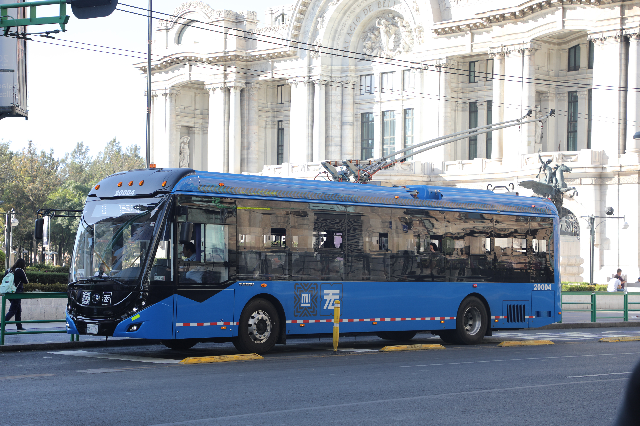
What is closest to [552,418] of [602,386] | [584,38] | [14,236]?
[602,386]

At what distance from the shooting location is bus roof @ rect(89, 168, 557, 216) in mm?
14992

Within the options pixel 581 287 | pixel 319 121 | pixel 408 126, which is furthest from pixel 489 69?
pixel 581 287

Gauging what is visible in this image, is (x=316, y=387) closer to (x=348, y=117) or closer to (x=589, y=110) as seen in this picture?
(x=589, y=110)

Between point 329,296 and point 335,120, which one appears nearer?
point 329,296

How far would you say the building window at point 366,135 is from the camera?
59.5 meters

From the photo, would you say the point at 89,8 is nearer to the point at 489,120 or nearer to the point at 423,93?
the point at 489,120

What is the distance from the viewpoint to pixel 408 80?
57.0m

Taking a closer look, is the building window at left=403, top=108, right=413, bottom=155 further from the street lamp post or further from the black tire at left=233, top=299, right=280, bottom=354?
the black tire at left=233, top=299, right=280, bottom=354

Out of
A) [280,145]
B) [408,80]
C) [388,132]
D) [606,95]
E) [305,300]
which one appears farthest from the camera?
[280,145]

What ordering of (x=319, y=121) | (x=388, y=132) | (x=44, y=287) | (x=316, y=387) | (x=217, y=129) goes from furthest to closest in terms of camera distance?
(x=217, y=129) → (x=319, y=121) → (x=388, y=132) → (x=44, y=287) → (x=316, y=387)

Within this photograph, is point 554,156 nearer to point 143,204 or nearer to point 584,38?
point 584,38

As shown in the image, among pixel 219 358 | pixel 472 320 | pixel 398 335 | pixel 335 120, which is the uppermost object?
pixel 335 120

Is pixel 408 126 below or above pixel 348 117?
below

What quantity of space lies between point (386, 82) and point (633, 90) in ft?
56.8
